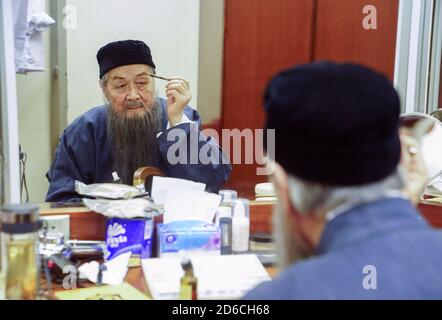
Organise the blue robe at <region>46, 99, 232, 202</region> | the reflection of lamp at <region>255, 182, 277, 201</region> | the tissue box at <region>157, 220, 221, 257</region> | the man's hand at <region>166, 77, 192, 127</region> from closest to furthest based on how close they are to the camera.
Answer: the tissue box at <region>157, 220, 221, 257</region> < the reflection of lamp at <region>255, 182, 277, 201</region> < the blue robe at <region>46, 99, 232, 202</region> < the man's hand at <region>166, 77, 192, 127</region>

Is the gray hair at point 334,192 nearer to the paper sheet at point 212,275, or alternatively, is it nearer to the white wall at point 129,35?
the paper sheet at point 212,275

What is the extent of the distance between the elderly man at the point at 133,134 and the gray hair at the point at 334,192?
3.40 ft

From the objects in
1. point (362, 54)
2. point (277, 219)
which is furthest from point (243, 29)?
point (277, 219)

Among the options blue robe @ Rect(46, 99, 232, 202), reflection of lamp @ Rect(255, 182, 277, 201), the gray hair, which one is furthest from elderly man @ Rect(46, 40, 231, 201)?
the gray hair

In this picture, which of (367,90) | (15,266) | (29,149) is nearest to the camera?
(367,90)

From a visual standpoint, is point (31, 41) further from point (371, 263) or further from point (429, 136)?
point (371, 263)

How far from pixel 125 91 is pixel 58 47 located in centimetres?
64

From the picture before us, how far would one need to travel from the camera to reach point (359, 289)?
0.53m

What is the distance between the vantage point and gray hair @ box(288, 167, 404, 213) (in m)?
0.55

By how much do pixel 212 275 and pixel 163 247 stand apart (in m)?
0.18

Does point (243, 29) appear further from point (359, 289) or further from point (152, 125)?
point (359, 289)

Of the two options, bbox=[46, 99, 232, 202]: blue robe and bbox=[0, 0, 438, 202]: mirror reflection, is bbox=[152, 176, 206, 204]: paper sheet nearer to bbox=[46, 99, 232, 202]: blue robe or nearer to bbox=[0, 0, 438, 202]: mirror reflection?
bbox=[46, 99, 232, 202]: blue robe

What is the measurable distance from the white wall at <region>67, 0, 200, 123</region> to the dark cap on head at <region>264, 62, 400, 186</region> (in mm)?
1775

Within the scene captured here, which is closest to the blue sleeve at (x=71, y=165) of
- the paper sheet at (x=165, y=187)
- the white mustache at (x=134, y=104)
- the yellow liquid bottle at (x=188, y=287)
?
the white mustache at (x=134, y=104)
